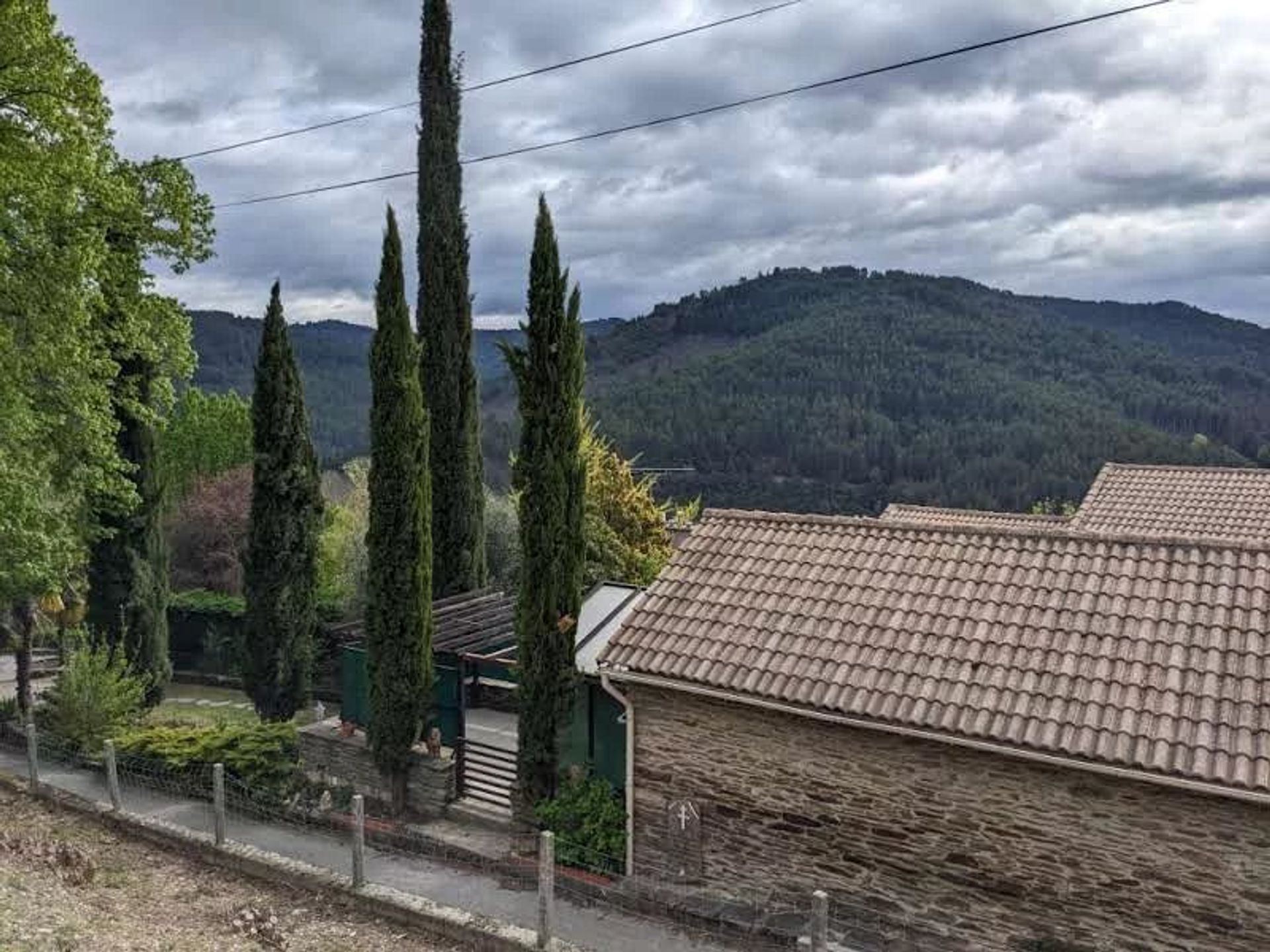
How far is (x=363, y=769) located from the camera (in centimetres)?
1410

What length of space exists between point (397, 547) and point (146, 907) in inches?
205

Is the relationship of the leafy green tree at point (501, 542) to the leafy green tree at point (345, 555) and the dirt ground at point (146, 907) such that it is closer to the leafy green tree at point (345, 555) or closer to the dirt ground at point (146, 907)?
the leafy green tree at point (345, 555)

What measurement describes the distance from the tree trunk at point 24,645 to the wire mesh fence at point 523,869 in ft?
15.5

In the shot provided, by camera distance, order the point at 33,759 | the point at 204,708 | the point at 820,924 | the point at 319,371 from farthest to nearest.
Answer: the point at 319,371 < the point at 204,708 < the point at 33,759 < the point at 820,924

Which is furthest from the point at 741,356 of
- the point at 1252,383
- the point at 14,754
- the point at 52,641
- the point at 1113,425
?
the point at 14,754

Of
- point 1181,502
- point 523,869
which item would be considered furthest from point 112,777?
point 1181,502

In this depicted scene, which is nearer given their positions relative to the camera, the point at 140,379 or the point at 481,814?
the point at 481,814

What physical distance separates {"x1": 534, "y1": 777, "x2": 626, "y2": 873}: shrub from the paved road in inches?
30.1

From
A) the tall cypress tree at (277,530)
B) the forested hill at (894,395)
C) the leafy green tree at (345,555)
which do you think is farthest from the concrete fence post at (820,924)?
the forested hill at (894,395)

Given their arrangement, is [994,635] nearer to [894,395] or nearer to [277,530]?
[277,530]

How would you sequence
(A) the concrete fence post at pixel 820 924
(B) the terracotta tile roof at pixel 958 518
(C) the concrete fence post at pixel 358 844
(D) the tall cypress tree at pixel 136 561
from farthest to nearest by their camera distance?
Result: (B) the terracotta tile roof at pixel 958 518 → (D) the tall cypress tree at pixel 136 561 → (C) the concrete fence post at pixel 358 844 → (A) the concrete fence post at pixel 820 924

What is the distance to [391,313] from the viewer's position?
45.1 feet

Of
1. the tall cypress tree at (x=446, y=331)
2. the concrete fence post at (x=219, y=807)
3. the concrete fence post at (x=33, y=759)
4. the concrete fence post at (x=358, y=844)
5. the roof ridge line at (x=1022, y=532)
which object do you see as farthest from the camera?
the tall cypress tree at (x=446, y=331)

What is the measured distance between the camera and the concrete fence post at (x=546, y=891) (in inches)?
343
